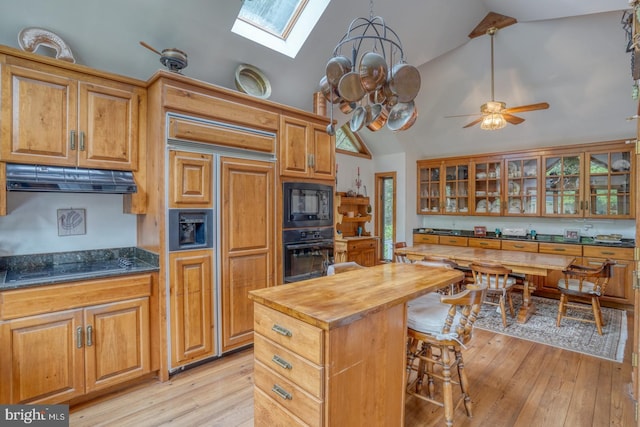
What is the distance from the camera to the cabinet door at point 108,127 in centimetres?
221

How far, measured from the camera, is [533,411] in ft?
6.69

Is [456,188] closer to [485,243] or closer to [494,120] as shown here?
[485,243]

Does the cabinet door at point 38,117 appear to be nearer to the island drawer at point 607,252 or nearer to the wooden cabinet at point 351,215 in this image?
the wooden cabinet at point 351,215

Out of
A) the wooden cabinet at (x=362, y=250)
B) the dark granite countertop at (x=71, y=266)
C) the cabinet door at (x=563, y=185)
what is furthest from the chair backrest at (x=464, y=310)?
the cabinet door at (x=563, y=185)

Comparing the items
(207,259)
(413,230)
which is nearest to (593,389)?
(207,259)

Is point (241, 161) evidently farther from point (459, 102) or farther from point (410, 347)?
point (459, 102)

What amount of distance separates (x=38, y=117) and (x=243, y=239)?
1620 mm

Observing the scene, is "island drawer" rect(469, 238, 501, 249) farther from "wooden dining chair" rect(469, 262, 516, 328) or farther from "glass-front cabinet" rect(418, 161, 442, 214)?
"wooden dining chair" rect(469, 262, 516, 328)

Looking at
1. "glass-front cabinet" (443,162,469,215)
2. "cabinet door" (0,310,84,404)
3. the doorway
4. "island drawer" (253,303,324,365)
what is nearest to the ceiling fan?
"glass-front cabinet" (443,162,469,215)

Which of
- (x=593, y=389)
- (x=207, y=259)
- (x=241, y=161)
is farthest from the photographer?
(x=241, y=161)

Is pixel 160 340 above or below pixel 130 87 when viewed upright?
below

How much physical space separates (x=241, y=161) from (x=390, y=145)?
3.99 meters

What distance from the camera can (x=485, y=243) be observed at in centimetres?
512

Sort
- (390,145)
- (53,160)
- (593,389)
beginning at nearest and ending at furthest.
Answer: (53,160), (593,389), (390,145)
